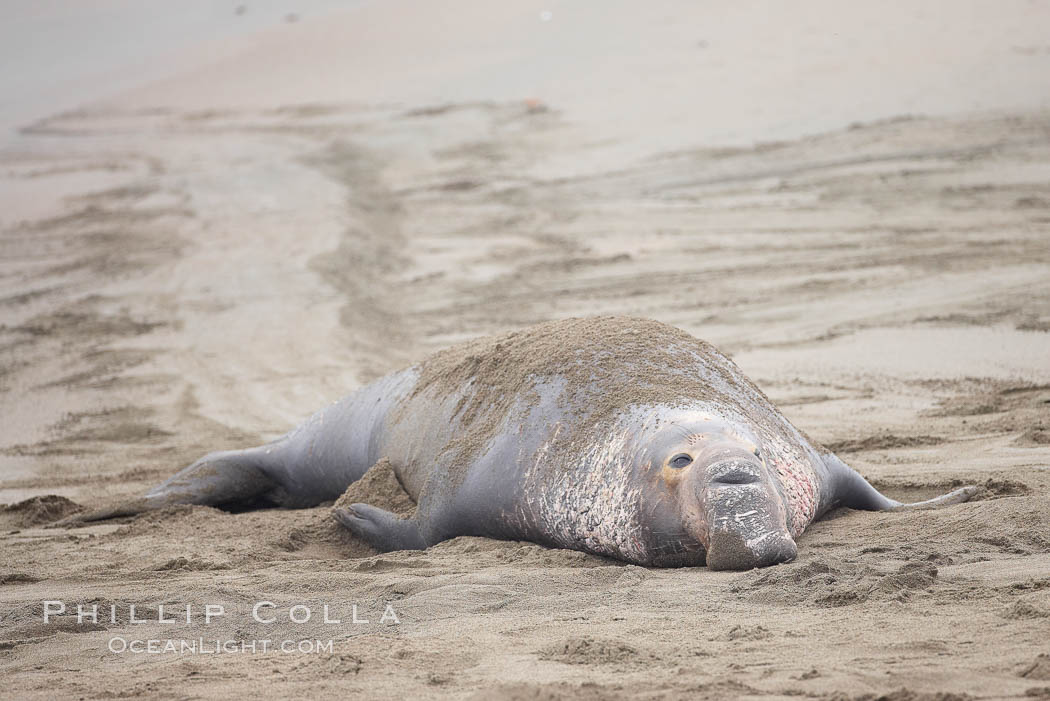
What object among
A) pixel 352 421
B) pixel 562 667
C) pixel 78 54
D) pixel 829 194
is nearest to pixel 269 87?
pixel 78 54

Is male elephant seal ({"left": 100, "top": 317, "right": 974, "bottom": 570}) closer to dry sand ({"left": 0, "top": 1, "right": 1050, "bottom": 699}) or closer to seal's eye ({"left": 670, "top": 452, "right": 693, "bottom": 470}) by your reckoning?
seal's eye ({"left": 670, "top": 452, "right": 693, "bottom": 470})

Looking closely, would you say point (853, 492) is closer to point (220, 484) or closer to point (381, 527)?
point (381, 527)

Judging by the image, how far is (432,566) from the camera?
4.48 m

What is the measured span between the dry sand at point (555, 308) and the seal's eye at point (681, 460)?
1.31 feet

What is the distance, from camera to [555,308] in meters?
10.6

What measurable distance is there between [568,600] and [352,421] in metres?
2.89

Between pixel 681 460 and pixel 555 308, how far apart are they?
6496 millimetres

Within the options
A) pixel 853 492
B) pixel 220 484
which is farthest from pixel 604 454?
pixel 220 484

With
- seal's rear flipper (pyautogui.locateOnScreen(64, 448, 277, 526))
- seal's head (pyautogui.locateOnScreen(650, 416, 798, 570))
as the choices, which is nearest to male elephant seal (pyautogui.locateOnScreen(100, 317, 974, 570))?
seal's head (pyautogui.locateOnScreen(650, 416, 798, 570))

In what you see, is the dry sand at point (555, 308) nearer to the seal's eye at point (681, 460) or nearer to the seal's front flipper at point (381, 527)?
the seal's front flipper at point (381, 527)

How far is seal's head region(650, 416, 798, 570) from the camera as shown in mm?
3914

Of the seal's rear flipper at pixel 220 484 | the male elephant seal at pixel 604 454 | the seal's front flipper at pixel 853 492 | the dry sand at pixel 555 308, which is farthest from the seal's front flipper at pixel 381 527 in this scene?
the seal's front flipper at pixel 853 492

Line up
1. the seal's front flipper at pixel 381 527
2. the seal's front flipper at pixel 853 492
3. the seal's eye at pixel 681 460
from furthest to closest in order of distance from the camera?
1. the seal's front flipper at pixel 381 527
2. the seal's front flipper at pixel 853 492
3. the seal's eye at pixel 681 460

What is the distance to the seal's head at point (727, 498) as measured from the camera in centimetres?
391
